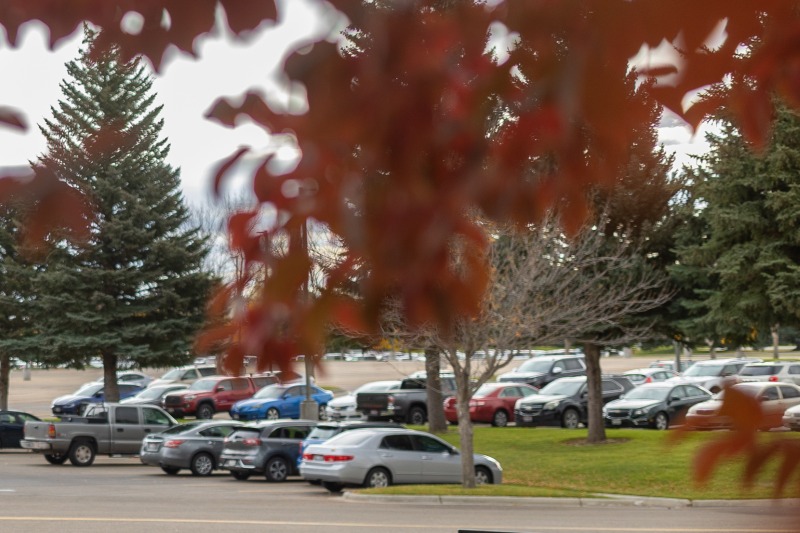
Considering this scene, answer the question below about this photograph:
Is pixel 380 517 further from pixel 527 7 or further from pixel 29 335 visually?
pixel 29 335

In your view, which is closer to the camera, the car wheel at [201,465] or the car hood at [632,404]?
the car wheel at [201,465]

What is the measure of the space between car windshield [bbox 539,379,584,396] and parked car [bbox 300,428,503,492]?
12.9 meters

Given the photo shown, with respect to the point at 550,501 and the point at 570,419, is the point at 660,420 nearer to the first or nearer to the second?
the point at 570,419

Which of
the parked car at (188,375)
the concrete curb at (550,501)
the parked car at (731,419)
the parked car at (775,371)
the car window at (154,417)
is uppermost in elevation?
the parked car at (188,375)

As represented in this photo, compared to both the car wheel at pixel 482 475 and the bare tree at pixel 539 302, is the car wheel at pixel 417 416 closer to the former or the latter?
the bare tree at pixel 539 302

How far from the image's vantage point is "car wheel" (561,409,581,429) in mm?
32562

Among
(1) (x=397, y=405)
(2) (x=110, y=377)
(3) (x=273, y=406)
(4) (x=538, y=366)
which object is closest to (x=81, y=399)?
(2) (x=110, y=377)

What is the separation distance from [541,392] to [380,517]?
18346 mm

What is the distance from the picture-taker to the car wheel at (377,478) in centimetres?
2058

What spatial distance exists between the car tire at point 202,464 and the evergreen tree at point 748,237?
1231 centimetres

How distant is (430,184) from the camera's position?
7.36ft

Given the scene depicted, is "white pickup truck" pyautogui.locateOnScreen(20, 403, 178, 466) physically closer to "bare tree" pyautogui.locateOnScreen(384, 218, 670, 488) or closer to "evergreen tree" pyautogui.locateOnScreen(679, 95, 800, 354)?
"bare tree" pyautogui.locateOnScreen(384, 218, 670, 488)

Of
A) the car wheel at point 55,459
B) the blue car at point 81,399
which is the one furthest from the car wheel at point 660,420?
the blue car at point 81,399

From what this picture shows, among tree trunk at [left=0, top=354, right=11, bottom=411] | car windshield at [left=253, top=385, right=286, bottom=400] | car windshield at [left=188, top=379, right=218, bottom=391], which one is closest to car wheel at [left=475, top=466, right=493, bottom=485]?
car windshield at [left=253, top=385, right=286, bottom=400]
